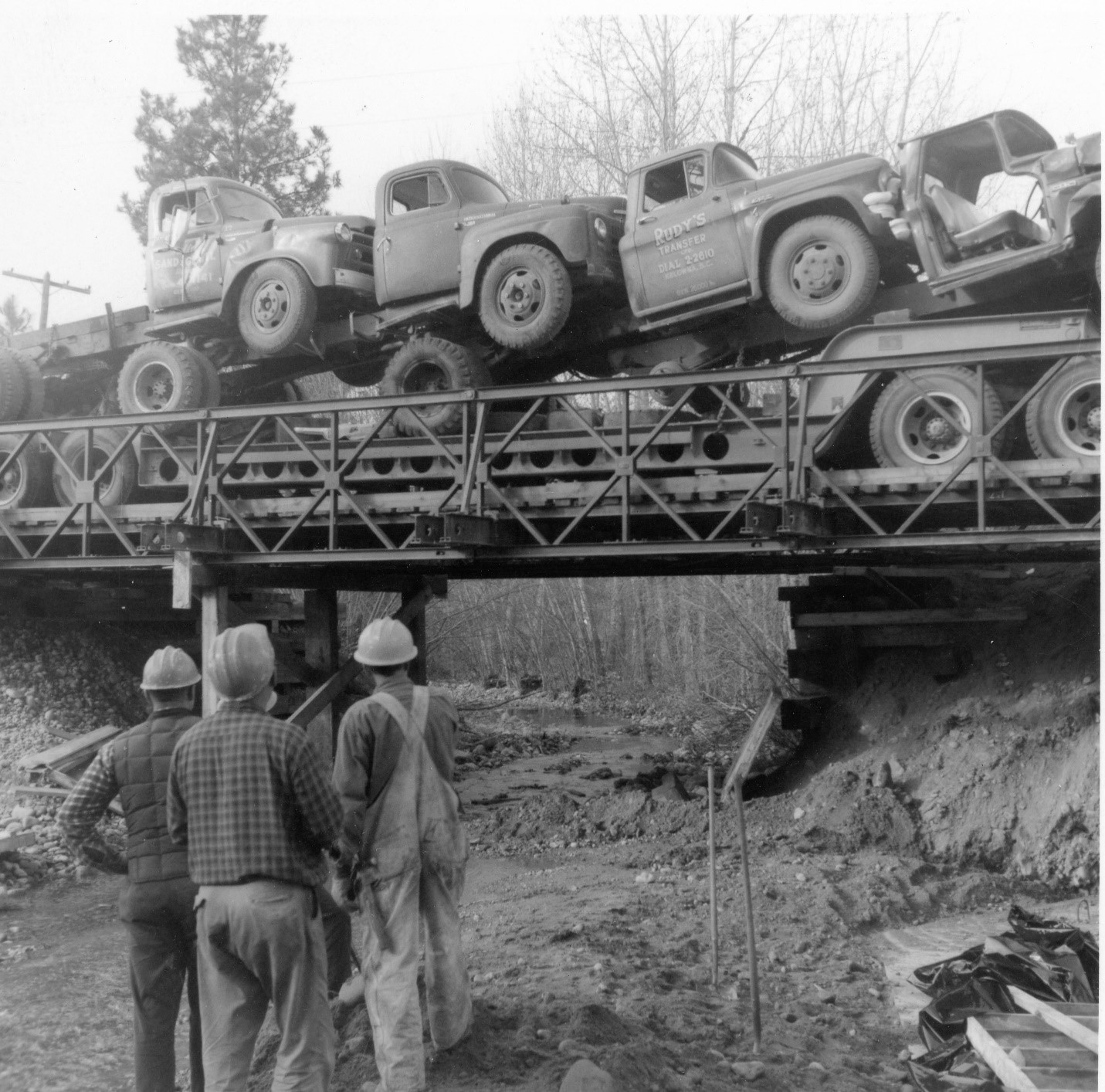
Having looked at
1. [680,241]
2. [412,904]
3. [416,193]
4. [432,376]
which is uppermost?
[416,193]

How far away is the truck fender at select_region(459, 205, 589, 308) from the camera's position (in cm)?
991

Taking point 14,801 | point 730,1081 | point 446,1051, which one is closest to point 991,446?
point 730,1081

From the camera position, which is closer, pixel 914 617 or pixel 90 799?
pixel 90 799

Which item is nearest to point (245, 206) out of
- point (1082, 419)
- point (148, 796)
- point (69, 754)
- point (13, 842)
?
point (69, 754)

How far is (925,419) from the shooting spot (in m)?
8.16

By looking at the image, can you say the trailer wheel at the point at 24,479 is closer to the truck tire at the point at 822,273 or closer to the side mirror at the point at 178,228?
the side mirror at the point at 178,228

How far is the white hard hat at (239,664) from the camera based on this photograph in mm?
4305

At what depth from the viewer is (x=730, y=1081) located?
535cm

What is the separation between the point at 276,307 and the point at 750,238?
463cm

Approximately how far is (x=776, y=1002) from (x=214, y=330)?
28.6 feet

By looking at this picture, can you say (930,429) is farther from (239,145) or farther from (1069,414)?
(239,145)

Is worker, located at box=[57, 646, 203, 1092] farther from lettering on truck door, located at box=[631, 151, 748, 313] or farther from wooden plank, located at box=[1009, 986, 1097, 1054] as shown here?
lettering on truck door, located at box=[631, 151, 748, 313]

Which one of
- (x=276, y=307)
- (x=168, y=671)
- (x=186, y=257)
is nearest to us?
(x=168, y=671)

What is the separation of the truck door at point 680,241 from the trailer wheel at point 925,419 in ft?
6.19
